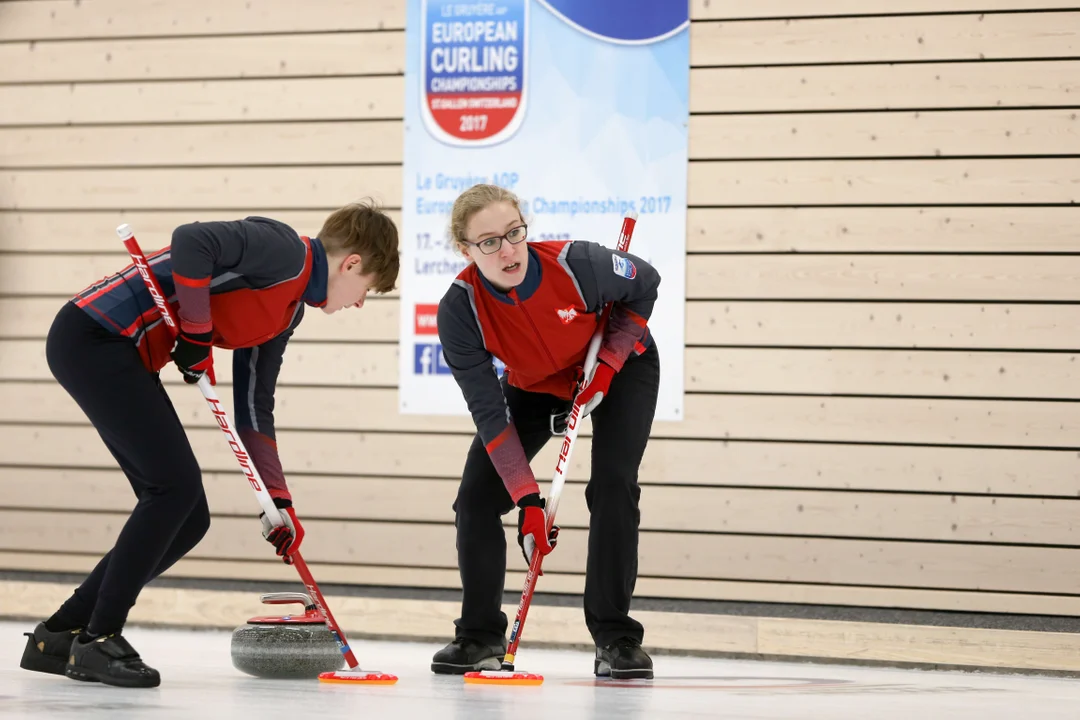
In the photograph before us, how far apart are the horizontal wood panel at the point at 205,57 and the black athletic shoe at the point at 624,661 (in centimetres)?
252

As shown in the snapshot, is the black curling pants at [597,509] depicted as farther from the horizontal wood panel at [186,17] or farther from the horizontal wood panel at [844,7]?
the horizontal wood panel at [186,17]

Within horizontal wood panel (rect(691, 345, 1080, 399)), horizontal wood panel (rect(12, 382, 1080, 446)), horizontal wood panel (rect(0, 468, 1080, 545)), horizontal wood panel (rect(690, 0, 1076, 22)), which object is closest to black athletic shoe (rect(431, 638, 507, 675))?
horizontal wood panel (rect(0, 468, 1080, 545))

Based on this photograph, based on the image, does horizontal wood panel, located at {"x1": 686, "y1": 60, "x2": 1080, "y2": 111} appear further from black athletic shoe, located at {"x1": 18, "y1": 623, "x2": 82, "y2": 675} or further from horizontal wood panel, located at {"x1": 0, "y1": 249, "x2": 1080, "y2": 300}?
black athletic shoe, located at {"x1": 18, "y1": 623, "x2": 82, "y2": 675}

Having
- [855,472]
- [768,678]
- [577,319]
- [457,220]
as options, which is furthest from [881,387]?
[457,220]

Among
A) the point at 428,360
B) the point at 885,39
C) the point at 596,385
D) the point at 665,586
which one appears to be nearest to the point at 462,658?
the point at 596,385

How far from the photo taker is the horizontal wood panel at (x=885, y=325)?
3.99 meters

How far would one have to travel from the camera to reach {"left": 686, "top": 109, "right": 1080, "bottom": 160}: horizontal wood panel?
4004mm

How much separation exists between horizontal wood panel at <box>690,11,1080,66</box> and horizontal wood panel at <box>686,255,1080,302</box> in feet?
2.28

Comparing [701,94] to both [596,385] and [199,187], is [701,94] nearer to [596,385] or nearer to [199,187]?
[596,385]

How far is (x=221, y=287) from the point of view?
256 centimetres

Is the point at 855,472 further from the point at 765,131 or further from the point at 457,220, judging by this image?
the point at 457,220

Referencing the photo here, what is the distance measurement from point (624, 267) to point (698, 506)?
1587 mm

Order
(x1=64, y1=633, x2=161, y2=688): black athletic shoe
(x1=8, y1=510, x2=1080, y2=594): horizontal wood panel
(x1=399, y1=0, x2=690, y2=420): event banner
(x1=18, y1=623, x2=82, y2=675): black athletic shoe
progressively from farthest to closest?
(x1=399, y1=0, x2=690, y2=420): event banner
(x1=8, y1=510, x2=1080, y2=594): horizontal wood panel
(x1=18, y1=623, x2=82, y2=675): black athletic shoe
(x1=64, y1=633, x2=161, y2=688): black athletic shoe

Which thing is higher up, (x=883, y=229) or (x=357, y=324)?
(x=883, y=229)
